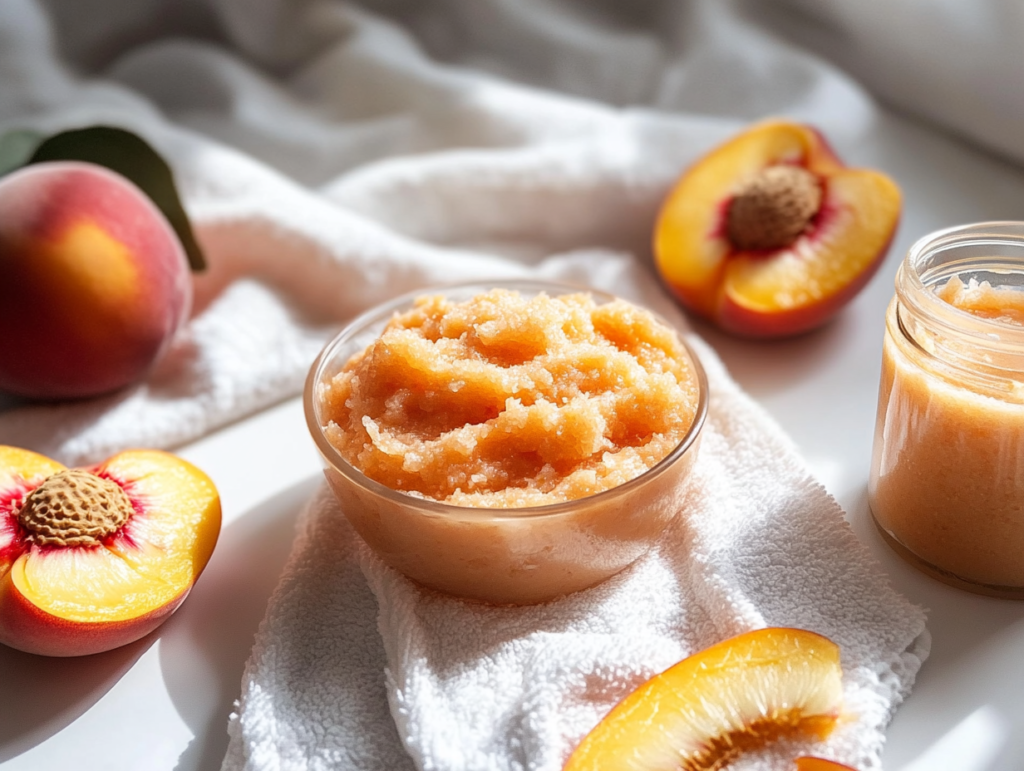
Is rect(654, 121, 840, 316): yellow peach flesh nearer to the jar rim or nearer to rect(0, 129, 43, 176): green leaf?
the jar rim

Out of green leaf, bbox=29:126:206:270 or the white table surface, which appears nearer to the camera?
the white table surface

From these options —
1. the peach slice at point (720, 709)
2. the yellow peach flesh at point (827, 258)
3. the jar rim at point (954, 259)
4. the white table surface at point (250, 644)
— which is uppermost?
the jar rim at point (954, 259)

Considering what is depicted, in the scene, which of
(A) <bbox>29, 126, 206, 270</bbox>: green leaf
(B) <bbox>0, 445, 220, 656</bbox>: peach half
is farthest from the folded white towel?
(A) <bbox>29, 126, 206, 270</bbox>: green leaf

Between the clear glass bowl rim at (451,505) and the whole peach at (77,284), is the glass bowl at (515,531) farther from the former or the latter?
the whole peach at (77,284)

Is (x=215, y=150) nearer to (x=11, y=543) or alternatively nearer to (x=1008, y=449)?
(x=11, y=543)

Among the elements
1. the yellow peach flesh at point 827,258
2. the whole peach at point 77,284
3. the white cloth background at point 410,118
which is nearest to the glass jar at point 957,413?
the yellow peach flesh at point 827,258

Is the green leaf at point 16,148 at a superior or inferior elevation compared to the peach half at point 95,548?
superior

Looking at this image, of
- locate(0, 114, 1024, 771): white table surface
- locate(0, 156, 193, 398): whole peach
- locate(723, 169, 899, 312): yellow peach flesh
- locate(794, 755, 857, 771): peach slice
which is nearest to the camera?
locate(794, 755, 857, 771): peach slice

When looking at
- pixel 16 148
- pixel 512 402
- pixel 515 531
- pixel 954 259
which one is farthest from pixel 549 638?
pixel 16 148
